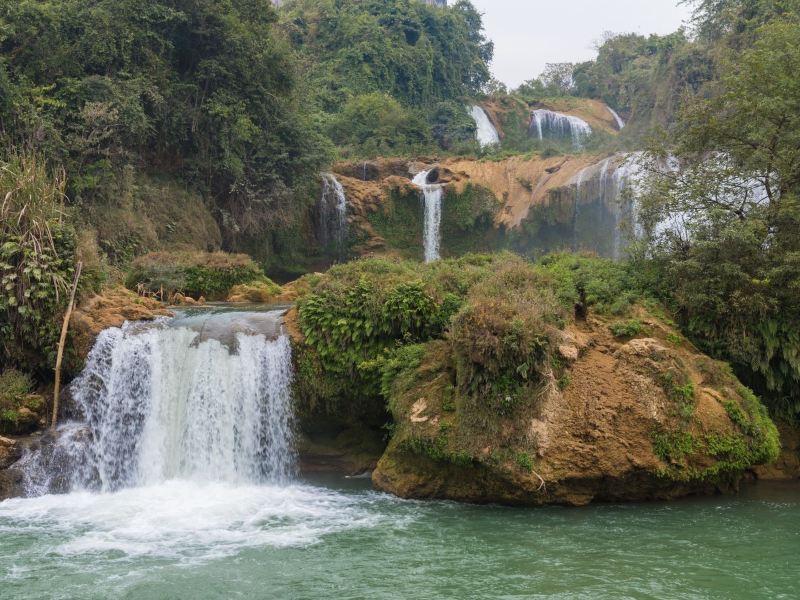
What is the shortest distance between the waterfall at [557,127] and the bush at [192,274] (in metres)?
30.8

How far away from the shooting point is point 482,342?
1010cm

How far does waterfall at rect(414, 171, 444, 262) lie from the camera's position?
28.9 meters

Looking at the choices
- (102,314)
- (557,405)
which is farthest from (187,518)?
(557,405)

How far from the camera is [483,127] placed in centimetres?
4678

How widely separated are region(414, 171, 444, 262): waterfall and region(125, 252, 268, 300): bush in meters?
9.85

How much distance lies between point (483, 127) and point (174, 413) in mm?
38034

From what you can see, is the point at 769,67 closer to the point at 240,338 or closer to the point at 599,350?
the point at 599,350

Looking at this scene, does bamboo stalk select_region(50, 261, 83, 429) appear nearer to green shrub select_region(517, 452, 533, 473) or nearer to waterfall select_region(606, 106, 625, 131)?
green shrub select_region(517, 452, 533, 473)

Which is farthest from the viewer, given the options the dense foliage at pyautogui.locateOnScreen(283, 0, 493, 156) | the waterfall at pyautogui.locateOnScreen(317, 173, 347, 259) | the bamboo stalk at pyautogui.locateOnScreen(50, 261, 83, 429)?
the dense foliage at pyautogui.locateOnScreen(283, 0, 493, 156)

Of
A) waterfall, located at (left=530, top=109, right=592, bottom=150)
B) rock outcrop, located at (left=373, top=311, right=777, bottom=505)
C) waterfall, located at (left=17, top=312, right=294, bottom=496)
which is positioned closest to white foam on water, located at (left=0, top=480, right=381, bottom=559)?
waterfall, located at (left=17, top=312, right=294, bottom=496)

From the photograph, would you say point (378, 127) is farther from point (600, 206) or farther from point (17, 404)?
point (17, 404)

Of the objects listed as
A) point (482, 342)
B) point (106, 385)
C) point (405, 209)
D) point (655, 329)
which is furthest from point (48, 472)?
point (405, 209)

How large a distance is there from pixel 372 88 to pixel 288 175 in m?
19.2

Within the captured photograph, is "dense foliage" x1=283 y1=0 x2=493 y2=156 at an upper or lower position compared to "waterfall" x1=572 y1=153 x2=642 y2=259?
upper
